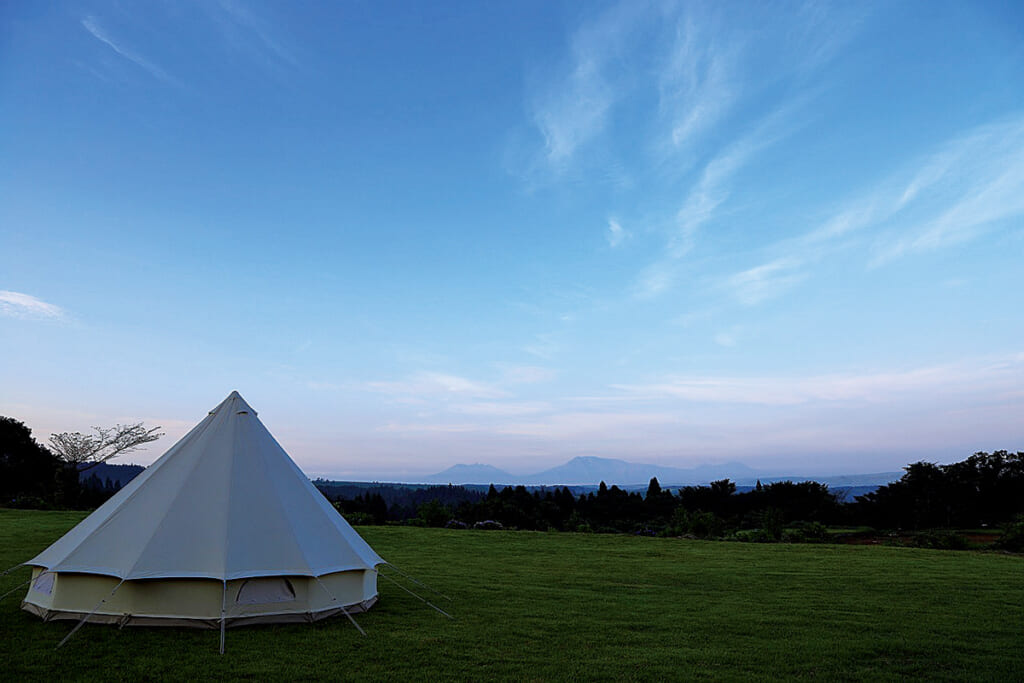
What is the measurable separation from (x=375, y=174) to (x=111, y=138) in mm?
6287

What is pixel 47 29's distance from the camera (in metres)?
12.2

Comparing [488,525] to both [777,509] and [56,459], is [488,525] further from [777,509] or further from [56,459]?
[56,459]

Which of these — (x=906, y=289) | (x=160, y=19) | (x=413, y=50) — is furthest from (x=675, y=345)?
(x=160, y=19)

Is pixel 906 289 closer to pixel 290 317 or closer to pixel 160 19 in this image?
pixel 290 317

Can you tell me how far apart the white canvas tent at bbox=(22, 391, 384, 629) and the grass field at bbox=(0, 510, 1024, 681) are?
0.89 ft

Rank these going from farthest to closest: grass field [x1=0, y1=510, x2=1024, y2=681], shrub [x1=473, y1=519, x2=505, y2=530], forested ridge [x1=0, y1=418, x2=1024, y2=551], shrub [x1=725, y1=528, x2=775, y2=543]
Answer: shrub [x1=473, y1=519, x2=505, y2=530] < forested ridge [x1=0, y1=418, x2=1024, y2=551] < shrub [x1=725, y1=528, x2=775, y2=543] < grass field [x1=0, y1=510, x2=1024, y2=681]

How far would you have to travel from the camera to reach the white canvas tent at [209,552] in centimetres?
683

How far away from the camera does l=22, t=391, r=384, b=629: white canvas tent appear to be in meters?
6.83

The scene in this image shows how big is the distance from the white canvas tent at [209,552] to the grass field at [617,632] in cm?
27

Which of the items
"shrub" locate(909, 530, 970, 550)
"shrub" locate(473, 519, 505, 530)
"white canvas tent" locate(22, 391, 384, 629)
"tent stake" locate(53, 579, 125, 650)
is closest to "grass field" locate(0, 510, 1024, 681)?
"tent stake" locate(53, 579, 125, 650)

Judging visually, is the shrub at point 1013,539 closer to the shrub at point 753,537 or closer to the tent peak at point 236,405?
the shrub at point 753,537

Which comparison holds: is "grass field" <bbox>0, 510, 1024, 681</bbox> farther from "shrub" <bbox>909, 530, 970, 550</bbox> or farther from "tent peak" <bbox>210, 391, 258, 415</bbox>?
"shrub" <bbox>909, 530, 970, 550</bbox>

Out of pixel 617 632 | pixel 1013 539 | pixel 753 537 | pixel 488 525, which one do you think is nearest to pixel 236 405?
pixel 617 632

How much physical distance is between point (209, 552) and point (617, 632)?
5042 mm
